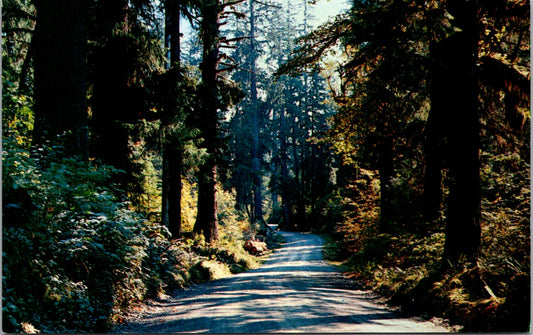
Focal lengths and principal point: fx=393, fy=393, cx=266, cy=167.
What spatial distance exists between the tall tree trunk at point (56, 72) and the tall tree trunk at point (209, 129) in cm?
795

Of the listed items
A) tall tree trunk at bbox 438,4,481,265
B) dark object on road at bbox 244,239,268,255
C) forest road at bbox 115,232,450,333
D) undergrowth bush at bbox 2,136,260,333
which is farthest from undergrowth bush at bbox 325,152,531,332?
dark object on road at bbox 244,239,268,255

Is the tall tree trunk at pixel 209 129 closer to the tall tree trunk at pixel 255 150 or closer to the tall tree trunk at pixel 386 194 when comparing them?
the tall tree trunk at pixel 386 194

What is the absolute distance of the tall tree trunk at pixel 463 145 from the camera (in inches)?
304

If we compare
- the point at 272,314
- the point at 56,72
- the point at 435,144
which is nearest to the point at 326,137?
the point at 435,144

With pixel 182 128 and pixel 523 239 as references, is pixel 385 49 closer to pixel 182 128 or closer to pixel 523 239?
pixel 523 239

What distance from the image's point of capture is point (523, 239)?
6.90 meters

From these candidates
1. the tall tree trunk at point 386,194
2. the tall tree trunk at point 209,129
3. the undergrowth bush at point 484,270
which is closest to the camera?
the undergrowth bush at point 484,270

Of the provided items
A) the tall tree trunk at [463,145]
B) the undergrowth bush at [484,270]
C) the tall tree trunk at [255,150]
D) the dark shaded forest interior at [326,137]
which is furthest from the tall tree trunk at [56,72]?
the tall tree trunk at [255,150]

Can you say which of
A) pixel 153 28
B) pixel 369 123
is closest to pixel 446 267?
pixel 369 123

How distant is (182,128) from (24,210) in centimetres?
747

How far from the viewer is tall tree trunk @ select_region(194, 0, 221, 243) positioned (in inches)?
627

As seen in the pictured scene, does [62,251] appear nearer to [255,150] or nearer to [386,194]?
[386,194]

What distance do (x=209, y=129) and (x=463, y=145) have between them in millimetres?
10655

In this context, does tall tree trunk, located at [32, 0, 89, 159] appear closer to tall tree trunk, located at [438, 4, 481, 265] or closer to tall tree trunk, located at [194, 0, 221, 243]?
tall tree trunk, located at [438, 4, 481, 265]
